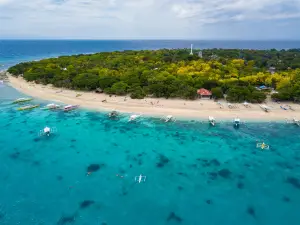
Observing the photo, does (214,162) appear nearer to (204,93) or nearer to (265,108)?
(265,108)

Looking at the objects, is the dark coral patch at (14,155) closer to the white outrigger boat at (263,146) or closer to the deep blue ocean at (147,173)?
the deep blue ocean at (147,173)

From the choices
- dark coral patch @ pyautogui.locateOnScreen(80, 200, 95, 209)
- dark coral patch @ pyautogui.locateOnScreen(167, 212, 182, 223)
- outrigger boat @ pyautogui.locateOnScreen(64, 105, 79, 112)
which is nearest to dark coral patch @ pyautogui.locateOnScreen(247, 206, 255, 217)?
dark coral patch @ pyautogui.locateOnScreen(167, 212, 182, 223)

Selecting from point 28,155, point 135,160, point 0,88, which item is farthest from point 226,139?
point 0,88

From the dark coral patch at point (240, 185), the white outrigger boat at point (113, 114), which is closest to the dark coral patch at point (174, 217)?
the dark coral patch at point (240, 185)

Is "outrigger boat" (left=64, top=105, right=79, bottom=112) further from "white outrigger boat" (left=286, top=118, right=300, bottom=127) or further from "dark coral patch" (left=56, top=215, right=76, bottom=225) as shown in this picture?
"white outrigger boat" (left=286, top=118, right=300, bottom=127)

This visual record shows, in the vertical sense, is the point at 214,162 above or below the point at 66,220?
above

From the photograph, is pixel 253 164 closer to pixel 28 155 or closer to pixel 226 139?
pixel 226 139

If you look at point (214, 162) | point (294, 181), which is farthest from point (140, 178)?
point (294, 181)
